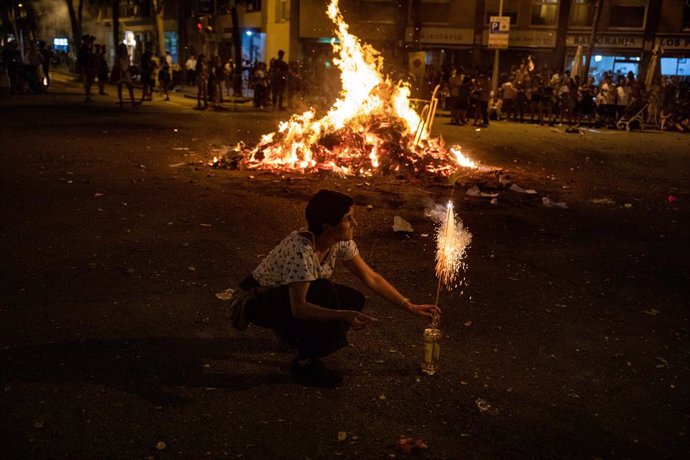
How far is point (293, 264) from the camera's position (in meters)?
3.75

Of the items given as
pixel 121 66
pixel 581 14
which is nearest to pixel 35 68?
pixel 121 66

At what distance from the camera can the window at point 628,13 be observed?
111 ft

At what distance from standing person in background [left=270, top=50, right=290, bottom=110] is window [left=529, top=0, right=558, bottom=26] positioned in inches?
670

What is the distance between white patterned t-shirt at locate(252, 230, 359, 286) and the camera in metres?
3.73

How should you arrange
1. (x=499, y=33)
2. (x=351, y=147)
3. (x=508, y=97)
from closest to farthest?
(x=351, y=147), (x=508, y=97), (x=499, y=33)

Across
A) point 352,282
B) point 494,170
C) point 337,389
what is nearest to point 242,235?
point 352,282

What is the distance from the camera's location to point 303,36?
35.3 metres

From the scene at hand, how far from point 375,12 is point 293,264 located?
34.6 m

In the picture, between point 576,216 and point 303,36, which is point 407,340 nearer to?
point 576,216

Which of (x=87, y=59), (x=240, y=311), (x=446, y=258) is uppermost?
(x=87, y=59)

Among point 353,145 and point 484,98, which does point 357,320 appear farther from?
point 484,98

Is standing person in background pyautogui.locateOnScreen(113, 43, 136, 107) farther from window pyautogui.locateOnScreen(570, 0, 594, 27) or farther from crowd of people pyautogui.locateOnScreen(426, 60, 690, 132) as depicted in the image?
window pyautogui.locateOnScreen(570, 0, 594, 27)

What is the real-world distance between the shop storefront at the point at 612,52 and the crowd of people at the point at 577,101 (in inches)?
393

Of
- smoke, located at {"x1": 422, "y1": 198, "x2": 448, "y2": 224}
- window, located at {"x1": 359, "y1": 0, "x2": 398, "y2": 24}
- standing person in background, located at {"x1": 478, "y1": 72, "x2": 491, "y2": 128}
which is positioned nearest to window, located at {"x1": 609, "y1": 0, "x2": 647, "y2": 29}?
window, located at {"x1": 359, "y1": 0, "x2": 398, "y2": 24}
